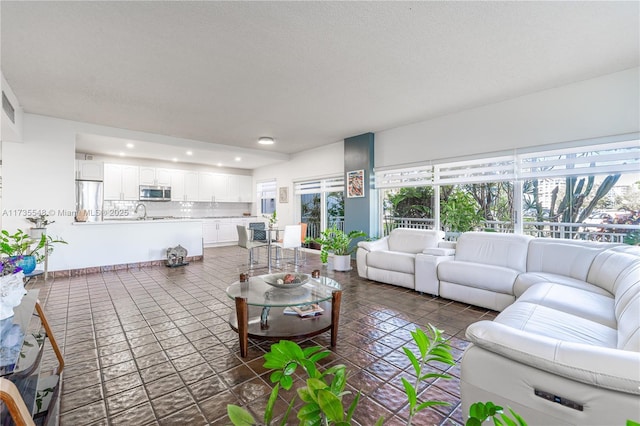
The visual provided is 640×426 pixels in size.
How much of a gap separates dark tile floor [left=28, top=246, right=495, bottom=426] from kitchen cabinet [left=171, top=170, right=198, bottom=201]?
13.4 ft

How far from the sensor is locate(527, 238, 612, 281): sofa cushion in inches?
116

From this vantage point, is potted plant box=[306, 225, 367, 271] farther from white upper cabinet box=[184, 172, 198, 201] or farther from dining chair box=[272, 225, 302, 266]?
white upper cabinet box=[184, 172, 198, 201]

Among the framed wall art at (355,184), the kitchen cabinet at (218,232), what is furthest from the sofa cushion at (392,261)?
the kitchen cabinet at (218,232)

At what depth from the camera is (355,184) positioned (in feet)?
19.3

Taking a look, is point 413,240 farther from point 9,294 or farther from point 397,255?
point 9,294

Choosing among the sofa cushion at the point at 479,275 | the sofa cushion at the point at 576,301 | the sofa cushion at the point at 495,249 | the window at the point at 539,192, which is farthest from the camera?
the sofa cushion at the point at 495,249

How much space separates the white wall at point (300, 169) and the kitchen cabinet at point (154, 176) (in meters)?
2.65

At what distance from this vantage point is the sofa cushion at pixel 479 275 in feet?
10.3

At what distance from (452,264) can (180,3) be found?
3795mm

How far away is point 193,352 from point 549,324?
8.54 feet

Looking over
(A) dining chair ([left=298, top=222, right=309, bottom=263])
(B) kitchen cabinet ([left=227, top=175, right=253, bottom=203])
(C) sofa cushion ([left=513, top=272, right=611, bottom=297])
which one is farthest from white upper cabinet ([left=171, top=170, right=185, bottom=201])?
(C) sofa cushion ([left=513, top=272, right=611, bottom=297])

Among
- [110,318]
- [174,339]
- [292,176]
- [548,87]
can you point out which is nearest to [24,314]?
[174,339]

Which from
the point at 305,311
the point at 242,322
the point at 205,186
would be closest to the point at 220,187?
the point at 205,186

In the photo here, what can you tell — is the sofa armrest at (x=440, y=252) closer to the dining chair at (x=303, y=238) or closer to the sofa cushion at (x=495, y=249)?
the sofa cushion at (x=495, y=249)
